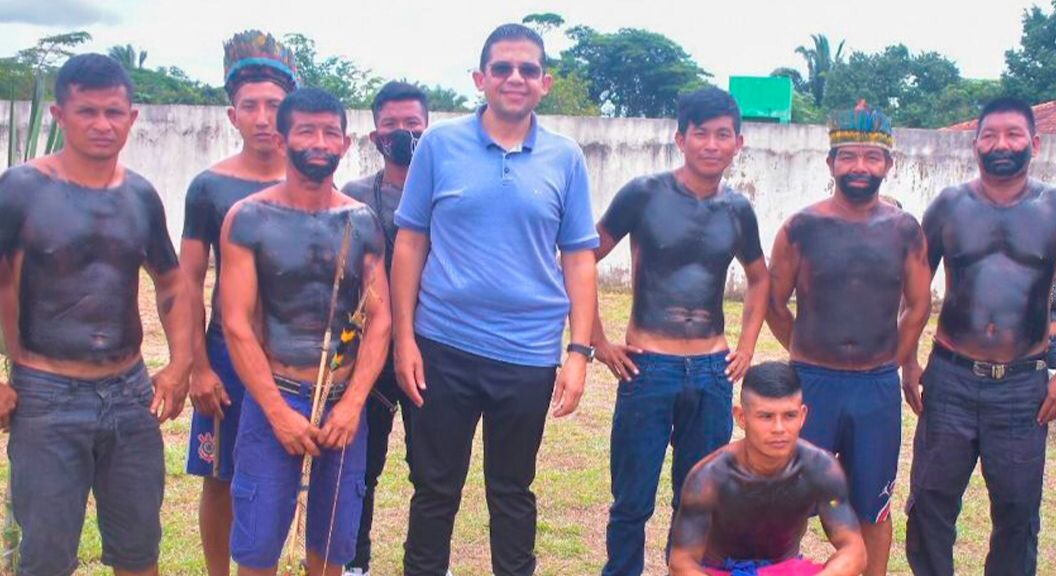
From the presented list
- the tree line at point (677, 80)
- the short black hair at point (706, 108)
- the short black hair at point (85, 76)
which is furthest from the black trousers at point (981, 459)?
the tree line at point (677, 80)

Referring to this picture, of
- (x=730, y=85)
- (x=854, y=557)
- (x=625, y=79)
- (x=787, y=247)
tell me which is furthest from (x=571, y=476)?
(x=625, y=79)

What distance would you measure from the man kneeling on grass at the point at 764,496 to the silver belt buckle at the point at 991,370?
90 centimetres

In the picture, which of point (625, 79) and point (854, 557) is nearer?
point (854, 557)

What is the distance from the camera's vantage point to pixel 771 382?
3.82 meters

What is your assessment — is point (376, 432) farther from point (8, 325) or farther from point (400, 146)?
point (8, 325)

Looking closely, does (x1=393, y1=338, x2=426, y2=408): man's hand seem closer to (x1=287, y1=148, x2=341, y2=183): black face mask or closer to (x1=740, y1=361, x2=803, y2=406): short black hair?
(x1=287, y1=148, x2=341, y2=183): black face mask

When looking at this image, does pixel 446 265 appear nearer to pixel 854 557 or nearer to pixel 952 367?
pixel 854 557

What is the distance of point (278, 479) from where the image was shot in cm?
371

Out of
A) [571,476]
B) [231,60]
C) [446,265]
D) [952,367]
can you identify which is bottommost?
[571,476]

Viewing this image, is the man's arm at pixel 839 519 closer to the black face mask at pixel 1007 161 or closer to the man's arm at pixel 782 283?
the man's arm at pixel 782 283

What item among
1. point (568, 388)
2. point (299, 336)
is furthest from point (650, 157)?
point (299, 336)

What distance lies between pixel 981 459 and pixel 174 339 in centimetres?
317

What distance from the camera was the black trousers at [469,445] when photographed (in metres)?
4.02

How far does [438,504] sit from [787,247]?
5.85ft
